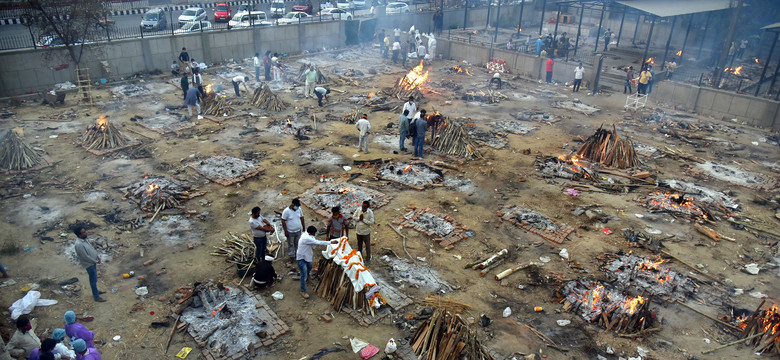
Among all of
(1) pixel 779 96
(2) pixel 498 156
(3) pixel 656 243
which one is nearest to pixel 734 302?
(3) pixel 656 243

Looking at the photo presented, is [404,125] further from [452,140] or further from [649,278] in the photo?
[649,278]

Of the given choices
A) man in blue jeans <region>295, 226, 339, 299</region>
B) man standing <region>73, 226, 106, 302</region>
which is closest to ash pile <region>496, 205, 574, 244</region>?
man in blue jeans <region>295, 226, 339, 299</region>

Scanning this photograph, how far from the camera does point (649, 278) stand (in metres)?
9.80

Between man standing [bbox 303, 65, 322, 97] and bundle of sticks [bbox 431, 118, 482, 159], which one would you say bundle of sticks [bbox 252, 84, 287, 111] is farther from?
bundle of sticks [bbox 431, 118, 482, 159]

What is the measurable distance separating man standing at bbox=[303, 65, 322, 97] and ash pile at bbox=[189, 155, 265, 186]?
784 cm

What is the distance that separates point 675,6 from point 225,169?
91.2 ft

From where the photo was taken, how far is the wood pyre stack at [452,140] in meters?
16.0

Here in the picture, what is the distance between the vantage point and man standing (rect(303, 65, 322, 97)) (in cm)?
2169

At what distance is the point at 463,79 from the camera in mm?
27016

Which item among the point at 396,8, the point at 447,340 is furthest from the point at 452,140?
the point at 396,8

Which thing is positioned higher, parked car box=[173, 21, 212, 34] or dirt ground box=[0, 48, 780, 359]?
parked car box=[173, 21, 212, 34]

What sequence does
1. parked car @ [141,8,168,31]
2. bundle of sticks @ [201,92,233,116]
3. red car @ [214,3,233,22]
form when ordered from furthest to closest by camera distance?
red car @ [214,3,233,22] → parked car @ [141,8,168,31] → bundle of sticks @ [201,92,233,116]

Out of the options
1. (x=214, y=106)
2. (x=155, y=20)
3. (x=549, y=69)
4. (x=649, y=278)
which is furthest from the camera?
(x=155, y=20)

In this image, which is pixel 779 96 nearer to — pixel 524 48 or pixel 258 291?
Result: pixel 524 48
